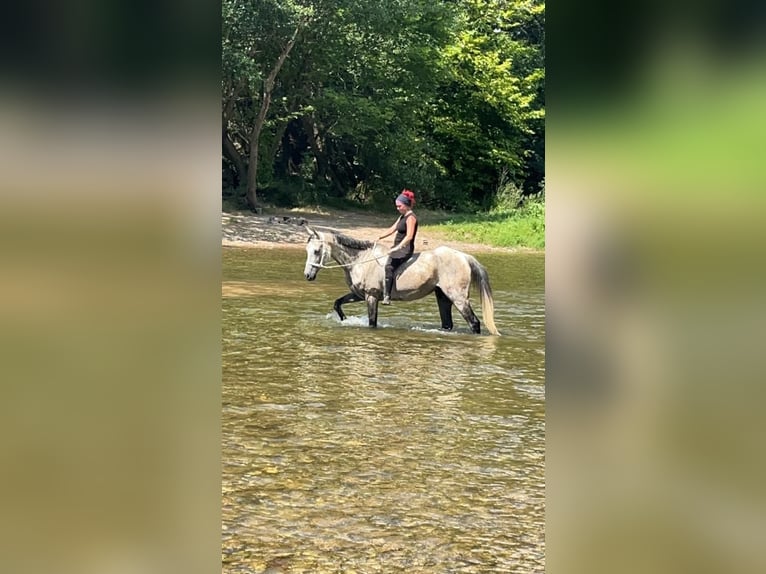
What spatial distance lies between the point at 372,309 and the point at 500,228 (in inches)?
598

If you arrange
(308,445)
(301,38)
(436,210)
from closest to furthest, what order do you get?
(308,445), (301,38), (436,210)

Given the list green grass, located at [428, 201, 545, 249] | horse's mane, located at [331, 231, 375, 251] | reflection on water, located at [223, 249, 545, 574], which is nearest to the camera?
reflection on water, located at [223, 249, 545, 574]

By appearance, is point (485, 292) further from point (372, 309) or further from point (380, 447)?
point (380, 447)

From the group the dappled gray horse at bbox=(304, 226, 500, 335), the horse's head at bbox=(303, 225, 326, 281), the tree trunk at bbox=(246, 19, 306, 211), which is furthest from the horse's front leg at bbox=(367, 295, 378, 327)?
the tree trunk at bbox=(246, 19, 306, 211)

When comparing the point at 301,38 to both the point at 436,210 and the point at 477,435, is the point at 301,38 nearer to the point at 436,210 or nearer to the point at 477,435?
the point at 436,210

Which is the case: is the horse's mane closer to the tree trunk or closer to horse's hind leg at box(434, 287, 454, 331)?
horse's hind leg at box(434, 287, 454, 331)

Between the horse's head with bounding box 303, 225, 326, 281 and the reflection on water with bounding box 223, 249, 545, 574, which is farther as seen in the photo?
the horse's head with bounding box 303, 225, 326, 281

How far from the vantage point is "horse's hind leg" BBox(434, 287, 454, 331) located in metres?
10.2

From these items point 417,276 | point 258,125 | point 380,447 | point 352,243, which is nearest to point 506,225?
point 258,125
